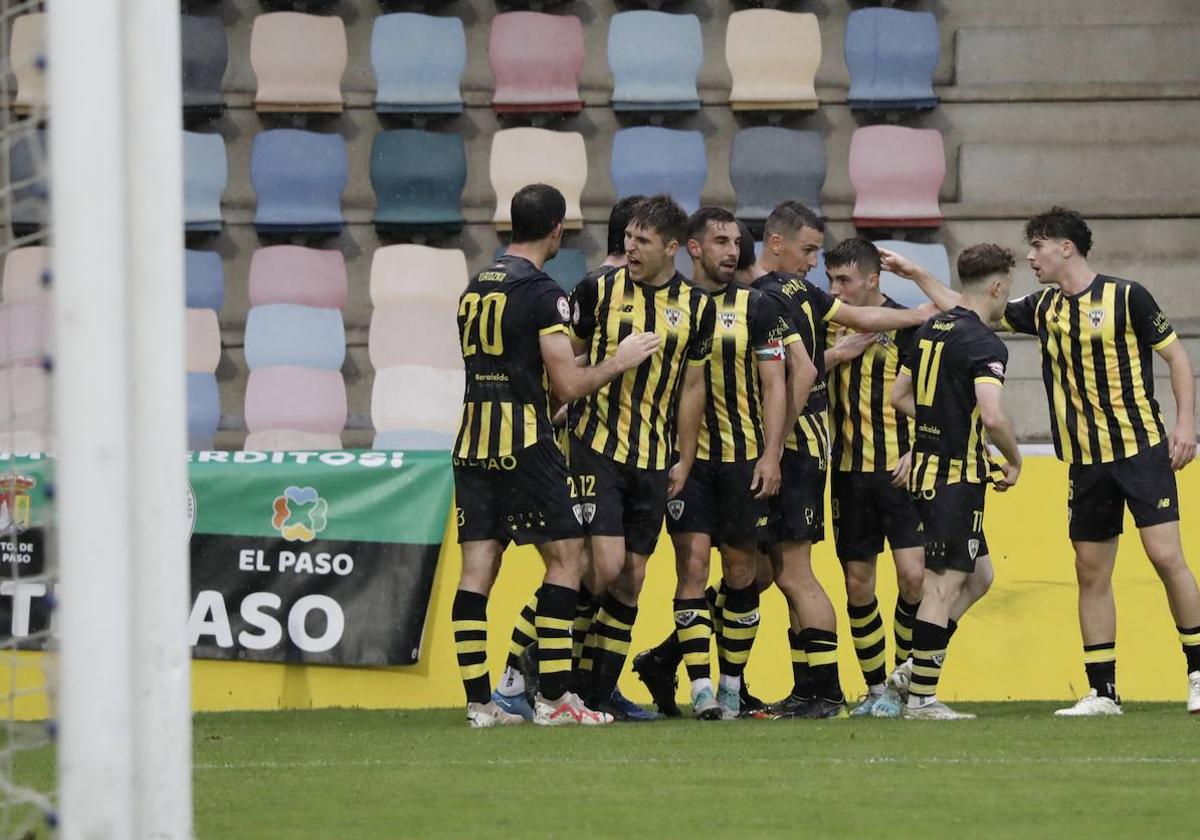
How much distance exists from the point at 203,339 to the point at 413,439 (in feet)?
4.59

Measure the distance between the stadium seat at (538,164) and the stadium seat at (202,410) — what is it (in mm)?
1939

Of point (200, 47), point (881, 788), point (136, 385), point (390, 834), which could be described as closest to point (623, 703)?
point (881, 788)

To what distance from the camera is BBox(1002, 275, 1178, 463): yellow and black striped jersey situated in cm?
727

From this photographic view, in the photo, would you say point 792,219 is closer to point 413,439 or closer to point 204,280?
point 413,439

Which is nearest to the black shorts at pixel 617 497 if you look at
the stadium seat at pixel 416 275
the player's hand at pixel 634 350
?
the player's hand at pixel 634 350

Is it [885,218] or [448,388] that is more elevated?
[885,218]

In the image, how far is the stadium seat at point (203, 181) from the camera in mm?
11359

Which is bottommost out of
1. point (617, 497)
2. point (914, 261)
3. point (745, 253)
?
point (617, 497)

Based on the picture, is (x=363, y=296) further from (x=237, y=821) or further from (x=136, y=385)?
(x=136, y=385)

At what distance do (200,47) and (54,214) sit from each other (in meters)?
8.38

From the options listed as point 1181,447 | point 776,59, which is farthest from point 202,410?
point 1181,447

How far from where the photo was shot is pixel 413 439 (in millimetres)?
10898

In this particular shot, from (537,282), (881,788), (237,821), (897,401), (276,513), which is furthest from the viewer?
(276,513)

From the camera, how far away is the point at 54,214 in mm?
3494
